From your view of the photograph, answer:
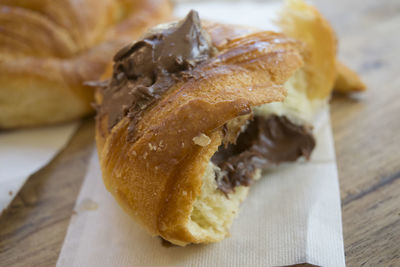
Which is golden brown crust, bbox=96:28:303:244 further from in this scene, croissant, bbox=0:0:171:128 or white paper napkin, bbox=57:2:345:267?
croissant, bbox=0:0:171:128

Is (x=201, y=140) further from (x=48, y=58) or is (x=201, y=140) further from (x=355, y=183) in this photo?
(x=48, y=58)

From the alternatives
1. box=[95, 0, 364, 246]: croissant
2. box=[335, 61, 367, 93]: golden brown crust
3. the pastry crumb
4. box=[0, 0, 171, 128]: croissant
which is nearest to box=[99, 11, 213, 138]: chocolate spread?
box=[95, 0, 364, 246]: croissant

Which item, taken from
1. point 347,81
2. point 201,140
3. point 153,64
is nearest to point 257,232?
point 201,140

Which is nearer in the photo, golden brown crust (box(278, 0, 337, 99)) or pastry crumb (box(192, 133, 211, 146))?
pastry crumb (box(192, 133, 211, 146))

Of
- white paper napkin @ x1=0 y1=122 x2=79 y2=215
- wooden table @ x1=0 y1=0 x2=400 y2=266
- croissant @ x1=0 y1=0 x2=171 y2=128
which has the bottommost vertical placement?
wooden table @ x1=0 y1=0 x2=400 y2=266

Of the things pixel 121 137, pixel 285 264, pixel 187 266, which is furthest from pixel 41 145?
pixel 285 264

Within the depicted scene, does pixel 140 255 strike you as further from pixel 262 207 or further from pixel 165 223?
pixel 262 207
